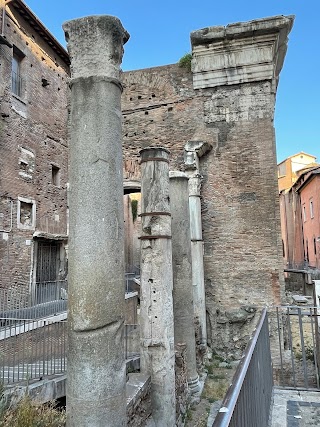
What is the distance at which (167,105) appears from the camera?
9648 millimetres

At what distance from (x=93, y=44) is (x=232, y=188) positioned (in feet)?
22.0

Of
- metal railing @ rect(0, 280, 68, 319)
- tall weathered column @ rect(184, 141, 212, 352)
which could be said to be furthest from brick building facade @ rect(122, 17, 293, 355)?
metal railing @ rect(0, 280, 68, 319)

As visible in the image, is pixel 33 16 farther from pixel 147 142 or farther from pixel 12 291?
pixel 12 291

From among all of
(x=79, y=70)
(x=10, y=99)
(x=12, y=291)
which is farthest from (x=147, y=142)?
(x=79, y=70)

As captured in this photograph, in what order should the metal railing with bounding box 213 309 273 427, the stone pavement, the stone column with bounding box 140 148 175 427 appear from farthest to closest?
1. the stone column with bounding box 140 148 175 427
2. the stone pavement
3. the metal railing with bounding box 213 309 273 427

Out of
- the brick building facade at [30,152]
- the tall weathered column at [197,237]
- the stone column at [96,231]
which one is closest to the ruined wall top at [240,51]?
the tall weathered column at [197,237]

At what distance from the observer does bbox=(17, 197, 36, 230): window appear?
1233cm

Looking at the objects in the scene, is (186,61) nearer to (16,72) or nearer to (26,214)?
(16,72)

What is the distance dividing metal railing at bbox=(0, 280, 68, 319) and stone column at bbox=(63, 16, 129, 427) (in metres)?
7.76

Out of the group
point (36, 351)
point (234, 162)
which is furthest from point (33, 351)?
point (234, 162)

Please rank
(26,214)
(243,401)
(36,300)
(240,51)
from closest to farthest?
(243,401), (240,51), (36,300), (26,214)

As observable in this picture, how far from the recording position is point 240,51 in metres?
8.81

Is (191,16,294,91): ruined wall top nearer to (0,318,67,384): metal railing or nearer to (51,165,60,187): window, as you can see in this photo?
(0,318,67,384): metal railing

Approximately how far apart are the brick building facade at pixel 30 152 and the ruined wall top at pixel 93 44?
9771mm
